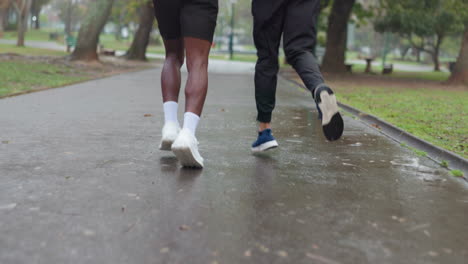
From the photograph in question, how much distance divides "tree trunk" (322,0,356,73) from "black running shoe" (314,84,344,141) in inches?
823

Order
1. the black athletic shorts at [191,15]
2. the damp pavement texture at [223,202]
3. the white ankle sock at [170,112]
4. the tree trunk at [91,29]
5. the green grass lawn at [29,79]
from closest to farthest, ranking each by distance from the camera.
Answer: the damp pavement texture at [223,202]
the black athletic shorts at [191,15]
the white ankle sock at [170,112]
the green grass lawn at [29,79]
the tree trunk at [91,29]

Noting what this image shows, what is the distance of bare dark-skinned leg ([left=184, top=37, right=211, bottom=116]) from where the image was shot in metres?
4.36

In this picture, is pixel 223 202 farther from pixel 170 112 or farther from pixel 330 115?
pixel 170 112

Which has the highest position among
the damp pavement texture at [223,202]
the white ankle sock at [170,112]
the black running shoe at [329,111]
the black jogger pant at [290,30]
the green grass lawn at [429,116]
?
the black jogger pant at [290,30]

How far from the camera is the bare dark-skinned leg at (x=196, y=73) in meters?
4.36

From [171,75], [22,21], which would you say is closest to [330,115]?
[171,75]

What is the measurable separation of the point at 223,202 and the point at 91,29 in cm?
2049

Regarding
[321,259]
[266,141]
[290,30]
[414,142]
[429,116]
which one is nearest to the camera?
[321,259]

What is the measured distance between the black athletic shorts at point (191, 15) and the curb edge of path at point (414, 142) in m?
2.18

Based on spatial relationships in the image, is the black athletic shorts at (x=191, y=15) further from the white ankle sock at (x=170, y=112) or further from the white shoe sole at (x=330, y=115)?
the white shoe sole at (x=330, y=115)

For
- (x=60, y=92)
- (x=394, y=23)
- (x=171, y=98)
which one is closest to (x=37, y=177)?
(x=171, y=98)

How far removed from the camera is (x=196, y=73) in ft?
14.5

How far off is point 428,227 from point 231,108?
646 centimetres

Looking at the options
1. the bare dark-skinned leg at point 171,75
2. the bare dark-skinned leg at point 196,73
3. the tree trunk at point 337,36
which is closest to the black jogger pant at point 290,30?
the bare dark-skinned leg at point 196,73
